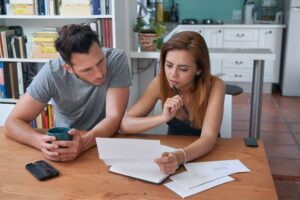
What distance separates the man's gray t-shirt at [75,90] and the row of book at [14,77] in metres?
1.31

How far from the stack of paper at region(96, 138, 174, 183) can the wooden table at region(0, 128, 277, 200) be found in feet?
0.12

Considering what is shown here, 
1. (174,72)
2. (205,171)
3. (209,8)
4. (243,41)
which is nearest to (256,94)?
(174,72)

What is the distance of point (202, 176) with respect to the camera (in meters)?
1.12

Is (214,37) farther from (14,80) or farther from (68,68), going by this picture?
(68,68)

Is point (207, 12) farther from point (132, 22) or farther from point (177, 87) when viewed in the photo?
point (177, 87)

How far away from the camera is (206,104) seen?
62.5 inches

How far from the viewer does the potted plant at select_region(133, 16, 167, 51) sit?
2746mm

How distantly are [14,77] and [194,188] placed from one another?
2327mm

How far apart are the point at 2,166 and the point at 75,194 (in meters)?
0.36

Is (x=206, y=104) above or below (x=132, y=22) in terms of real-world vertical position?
below

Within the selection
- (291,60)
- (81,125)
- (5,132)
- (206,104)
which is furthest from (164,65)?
(291,60)

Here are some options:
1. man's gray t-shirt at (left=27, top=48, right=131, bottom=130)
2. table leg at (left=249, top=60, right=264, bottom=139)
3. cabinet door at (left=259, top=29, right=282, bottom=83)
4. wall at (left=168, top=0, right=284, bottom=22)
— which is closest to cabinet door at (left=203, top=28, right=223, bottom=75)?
cabinet door at (left=259, top=29, right=282, bottom=83)

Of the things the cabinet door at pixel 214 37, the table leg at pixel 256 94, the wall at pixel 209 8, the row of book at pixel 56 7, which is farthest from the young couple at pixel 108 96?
the wall at pixel 209 8

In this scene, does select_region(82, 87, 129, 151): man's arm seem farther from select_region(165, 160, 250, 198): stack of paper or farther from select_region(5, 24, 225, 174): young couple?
select_region(165, 160, 250, 198): stack of paper
